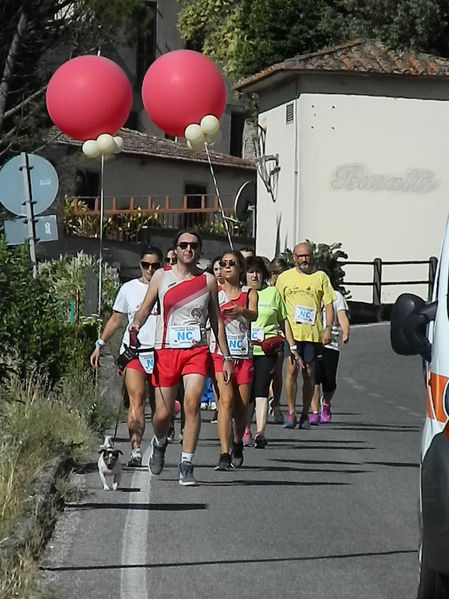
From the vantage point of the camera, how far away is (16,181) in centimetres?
1620

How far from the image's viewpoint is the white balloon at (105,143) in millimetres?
14672

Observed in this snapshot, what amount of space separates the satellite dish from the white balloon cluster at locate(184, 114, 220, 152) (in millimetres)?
25898

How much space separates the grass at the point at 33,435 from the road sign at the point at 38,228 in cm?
158

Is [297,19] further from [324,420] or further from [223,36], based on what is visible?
[324,420]

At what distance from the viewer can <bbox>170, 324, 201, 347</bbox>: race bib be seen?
458 inches

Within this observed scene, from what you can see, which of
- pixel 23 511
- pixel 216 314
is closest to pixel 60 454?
pixel 216 314

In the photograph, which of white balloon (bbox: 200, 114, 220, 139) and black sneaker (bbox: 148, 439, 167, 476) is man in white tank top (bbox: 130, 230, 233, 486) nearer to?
black sneaker (bbox: 148, 439, 167, 476)

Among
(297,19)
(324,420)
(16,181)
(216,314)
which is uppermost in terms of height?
(297,19)

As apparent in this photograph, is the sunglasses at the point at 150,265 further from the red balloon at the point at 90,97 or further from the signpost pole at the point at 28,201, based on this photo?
the signpost pole at the point at 28,201

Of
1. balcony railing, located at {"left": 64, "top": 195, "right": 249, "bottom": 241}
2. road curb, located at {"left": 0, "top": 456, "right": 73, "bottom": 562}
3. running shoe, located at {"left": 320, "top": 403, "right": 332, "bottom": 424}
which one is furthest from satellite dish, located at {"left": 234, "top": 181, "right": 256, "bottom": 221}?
road curb, located at {"left": 0, "top": 456, "right": 73, "bottom": 562}

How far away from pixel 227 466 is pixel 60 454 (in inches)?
65.1

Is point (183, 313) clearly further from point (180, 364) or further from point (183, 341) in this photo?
point (180, 364)

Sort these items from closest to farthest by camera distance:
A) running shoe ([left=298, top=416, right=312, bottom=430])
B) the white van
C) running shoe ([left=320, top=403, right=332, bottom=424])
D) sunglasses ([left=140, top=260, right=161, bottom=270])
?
the white van → sunglasses ([left=140, top=260, right=161, bottom=270]) → running shoe ([left=298, top=416, right=312, bottom=430]) → running shoe ([left=320, top=403, right=332, bottom=424])

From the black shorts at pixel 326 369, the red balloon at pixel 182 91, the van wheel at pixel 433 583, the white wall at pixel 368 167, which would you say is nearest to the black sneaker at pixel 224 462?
the red balloon at pixel 182 91
